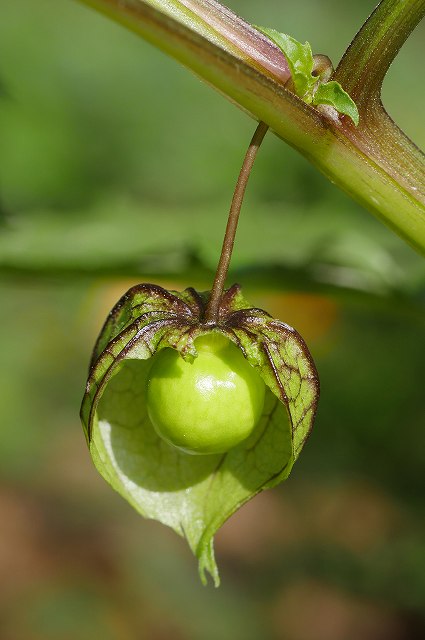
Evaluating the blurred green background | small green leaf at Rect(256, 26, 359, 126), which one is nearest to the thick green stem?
small green leaf at Rect(256, 26, 359, 126)

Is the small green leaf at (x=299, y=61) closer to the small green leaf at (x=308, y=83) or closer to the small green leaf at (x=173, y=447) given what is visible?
the small green leaf at (x=308, y=83)

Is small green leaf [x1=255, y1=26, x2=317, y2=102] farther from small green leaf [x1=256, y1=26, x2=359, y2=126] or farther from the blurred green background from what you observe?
the blurred green background

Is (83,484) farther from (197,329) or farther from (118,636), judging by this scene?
(197,329)

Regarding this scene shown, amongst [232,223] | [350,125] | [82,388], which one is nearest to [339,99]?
[350,125]

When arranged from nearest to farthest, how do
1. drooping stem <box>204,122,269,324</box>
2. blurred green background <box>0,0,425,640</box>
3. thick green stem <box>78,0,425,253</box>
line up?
thick green stem <box>78,0,425,253</box> < drooping stem <box>204,122,269,324</box> < blurred green background <box>0,0,425,640</box>

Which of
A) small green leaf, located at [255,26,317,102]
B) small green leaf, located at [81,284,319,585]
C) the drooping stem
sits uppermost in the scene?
small green leaf, located at [255,26,317,102]

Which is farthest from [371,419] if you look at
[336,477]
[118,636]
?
[118,636]
